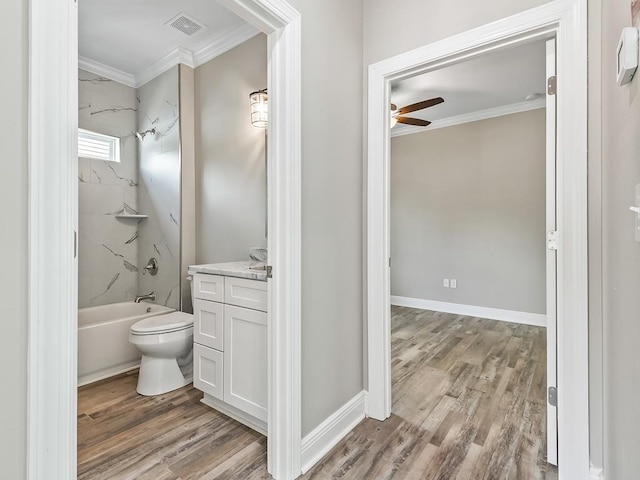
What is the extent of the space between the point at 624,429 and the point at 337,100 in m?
1.82

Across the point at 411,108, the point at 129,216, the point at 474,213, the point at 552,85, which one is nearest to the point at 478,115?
the point at 474,213

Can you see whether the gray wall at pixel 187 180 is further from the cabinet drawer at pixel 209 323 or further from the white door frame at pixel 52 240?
the white door frame at pixel 52 240

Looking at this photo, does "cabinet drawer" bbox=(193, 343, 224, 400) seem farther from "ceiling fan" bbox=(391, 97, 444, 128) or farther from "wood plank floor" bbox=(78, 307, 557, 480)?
"ceiling fan" bbox=(391, 97, 444, 128)

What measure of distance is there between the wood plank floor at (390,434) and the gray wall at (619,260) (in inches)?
23.1

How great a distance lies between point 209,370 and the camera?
81.5 inches

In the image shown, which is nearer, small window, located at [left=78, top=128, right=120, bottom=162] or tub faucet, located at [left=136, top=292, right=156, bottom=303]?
small window, located at [left=78, top=128, right=120, bottom=162]

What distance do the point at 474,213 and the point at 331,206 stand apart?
330 centimetres

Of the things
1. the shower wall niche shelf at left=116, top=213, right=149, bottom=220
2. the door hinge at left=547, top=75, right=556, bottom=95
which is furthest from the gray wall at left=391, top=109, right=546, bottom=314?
the shower wall niche shelf at left=116, top=213, right=149, bottom=220

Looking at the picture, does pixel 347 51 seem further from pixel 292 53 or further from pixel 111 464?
pixel 111 464

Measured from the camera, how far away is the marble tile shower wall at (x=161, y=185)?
3121 mm

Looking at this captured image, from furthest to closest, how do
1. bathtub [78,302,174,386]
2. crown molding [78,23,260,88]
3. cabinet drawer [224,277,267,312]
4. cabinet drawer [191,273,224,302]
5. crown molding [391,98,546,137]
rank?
crown molding [391,98,546,137] → crown molding [78,23,260,88] → bathtub [78,302,174,386] → cabinet drawer [191,273,224,302] → cabinet drawer [224,277,267,312]

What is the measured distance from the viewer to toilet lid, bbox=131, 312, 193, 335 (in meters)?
2.28

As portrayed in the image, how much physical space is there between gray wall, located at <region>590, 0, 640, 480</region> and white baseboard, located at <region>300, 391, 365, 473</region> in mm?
1147

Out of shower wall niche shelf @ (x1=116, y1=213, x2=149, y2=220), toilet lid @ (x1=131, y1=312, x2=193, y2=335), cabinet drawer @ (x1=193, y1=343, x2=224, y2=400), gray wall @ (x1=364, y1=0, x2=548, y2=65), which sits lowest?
cabinet drawer @ (x1=193, y1=343, x2=224, y2=400)
